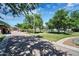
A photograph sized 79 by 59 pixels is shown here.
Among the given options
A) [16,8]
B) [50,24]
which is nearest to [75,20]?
[50,24]

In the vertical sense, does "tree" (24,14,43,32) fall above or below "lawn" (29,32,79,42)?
above

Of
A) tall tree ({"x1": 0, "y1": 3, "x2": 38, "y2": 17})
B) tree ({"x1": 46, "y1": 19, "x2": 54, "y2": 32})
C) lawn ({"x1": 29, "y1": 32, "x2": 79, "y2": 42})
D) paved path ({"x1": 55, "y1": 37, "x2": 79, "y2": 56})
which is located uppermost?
tall tree ({"x1": 0, "y1": 3, "x2": 38, "y2": 17})

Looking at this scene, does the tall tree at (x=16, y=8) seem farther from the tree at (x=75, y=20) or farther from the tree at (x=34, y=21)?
the tree at (x=75, y=20)

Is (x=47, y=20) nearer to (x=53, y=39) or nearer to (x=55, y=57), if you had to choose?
(x=53, y=39)

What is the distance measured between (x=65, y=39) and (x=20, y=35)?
94cm

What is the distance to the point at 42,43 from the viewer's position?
10.5 ft

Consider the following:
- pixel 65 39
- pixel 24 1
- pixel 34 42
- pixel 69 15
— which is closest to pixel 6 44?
pixel 34 42

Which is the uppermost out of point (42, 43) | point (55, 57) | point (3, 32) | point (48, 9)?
point (48, 9)

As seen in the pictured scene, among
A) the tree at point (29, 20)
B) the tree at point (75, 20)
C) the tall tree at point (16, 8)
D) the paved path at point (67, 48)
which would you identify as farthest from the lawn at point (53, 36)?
the tall tree at point (16, 8)

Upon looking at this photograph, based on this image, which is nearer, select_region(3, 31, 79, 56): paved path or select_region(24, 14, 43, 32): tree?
select_region(3, 31, 79, 56): paved path

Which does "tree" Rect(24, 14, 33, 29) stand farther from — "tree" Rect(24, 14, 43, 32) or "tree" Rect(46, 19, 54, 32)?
"tree" Rect(46, 19, 54, 32)

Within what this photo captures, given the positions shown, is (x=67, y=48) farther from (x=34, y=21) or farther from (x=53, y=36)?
(x=34, y=21)

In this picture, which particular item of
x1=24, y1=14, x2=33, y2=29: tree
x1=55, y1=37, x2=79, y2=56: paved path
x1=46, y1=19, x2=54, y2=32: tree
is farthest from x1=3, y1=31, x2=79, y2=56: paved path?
x1=46, y1=19, x2=54, y2=32: tree

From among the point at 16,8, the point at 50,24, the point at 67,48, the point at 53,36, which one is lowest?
the point at 67,48
